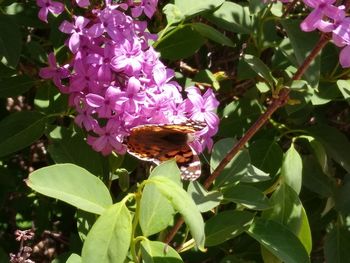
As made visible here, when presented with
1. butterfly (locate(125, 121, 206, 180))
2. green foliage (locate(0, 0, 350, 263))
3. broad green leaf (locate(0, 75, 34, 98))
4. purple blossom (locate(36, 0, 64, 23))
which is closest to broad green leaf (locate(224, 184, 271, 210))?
green foliage (locate(0, 0, 350, 263))

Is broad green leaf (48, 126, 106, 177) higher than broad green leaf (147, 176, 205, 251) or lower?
lower

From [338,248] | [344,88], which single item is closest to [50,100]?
[344,88]

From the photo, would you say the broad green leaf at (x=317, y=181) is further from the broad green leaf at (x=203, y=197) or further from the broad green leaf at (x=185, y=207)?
the broad green leaf at (x=185, y=207)

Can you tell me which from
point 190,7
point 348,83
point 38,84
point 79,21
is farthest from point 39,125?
point 348,83

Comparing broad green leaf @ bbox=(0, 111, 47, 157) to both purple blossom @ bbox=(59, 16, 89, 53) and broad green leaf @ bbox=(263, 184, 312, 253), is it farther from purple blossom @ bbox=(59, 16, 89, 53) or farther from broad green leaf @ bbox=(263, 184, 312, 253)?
broad green leaf @ bbox=(263, 184, 312, 253)

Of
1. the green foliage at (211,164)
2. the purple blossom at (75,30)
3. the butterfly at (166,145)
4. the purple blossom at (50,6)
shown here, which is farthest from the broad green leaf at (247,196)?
the purple blossom at (50,6)

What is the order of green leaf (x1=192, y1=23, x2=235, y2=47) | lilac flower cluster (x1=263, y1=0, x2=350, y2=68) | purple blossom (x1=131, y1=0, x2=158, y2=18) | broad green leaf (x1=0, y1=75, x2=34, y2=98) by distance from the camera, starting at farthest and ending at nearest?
broad green leaf (x1=0, y1=75, x2=34, y2=98), green leaf (x1=192, y1=23, x2=235, y2=47), purple blossom (x1=131, y1=0, x2=158, y2=18), lilac flower cluster (x1=263, y1=0, x2=350, y2=68)
